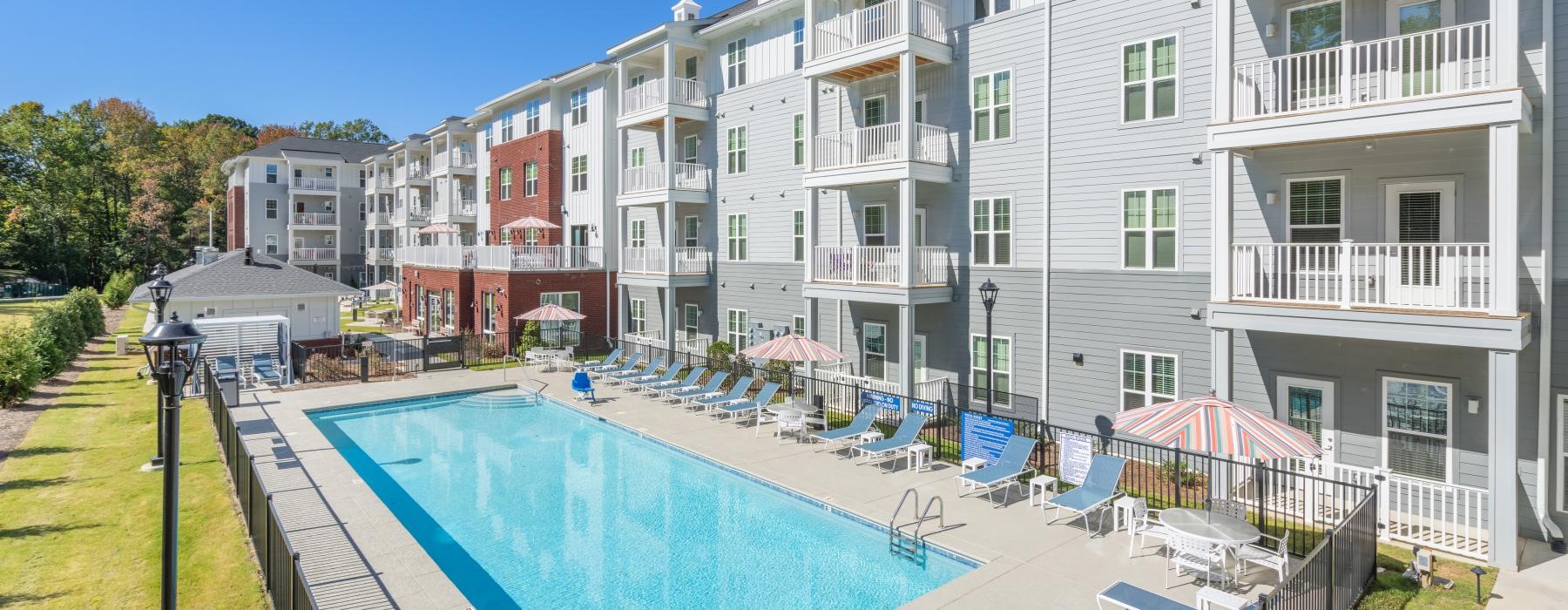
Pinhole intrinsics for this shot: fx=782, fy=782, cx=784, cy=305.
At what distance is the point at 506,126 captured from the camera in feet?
120

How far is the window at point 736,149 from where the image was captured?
24.8 meters

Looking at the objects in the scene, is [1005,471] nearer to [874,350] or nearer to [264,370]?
[874,350]

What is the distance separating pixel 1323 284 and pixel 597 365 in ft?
63.6

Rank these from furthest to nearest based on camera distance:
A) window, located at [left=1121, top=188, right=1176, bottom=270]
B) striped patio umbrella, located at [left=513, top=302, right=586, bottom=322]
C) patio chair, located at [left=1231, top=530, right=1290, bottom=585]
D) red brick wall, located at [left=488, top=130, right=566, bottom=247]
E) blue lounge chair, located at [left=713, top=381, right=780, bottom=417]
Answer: red brick wall, located at [left=488, top=130, right=566, bottom=247] → striped patio umbrella, located at [left=513, top=302, right=586, bottom=322] → blue lounge chair, located at [left=713, top=381, right=780, bottom=417] → window, located at [left=1121, top=188, right=1176, bottom=270] → patio chair, located at [left=1231, top=530, right=1290, bottom=585]

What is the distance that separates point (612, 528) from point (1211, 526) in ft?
27.4

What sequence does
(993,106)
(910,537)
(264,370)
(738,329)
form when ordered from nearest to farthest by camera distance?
(910,537) < (993,106) < (264,370) < (738,329)

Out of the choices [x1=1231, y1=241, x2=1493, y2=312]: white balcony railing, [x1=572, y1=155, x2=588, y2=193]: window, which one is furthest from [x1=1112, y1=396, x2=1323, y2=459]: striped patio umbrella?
[x1=572, y1=155, x2=588, y2=193]: window

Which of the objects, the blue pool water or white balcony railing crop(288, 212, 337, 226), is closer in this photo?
the blue pool water

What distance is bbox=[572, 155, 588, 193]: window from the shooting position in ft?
104

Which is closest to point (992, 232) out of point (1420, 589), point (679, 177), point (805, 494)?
point (805, 494)

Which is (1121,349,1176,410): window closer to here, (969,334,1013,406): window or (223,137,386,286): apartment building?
(969,334,1013,406): window

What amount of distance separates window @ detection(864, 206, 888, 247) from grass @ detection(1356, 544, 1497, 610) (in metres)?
12.4

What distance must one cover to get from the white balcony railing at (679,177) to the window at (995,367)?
1212cm

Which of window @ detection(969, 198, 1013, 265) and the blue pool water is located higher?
window @ detection(969, 198, 1013, 265)
